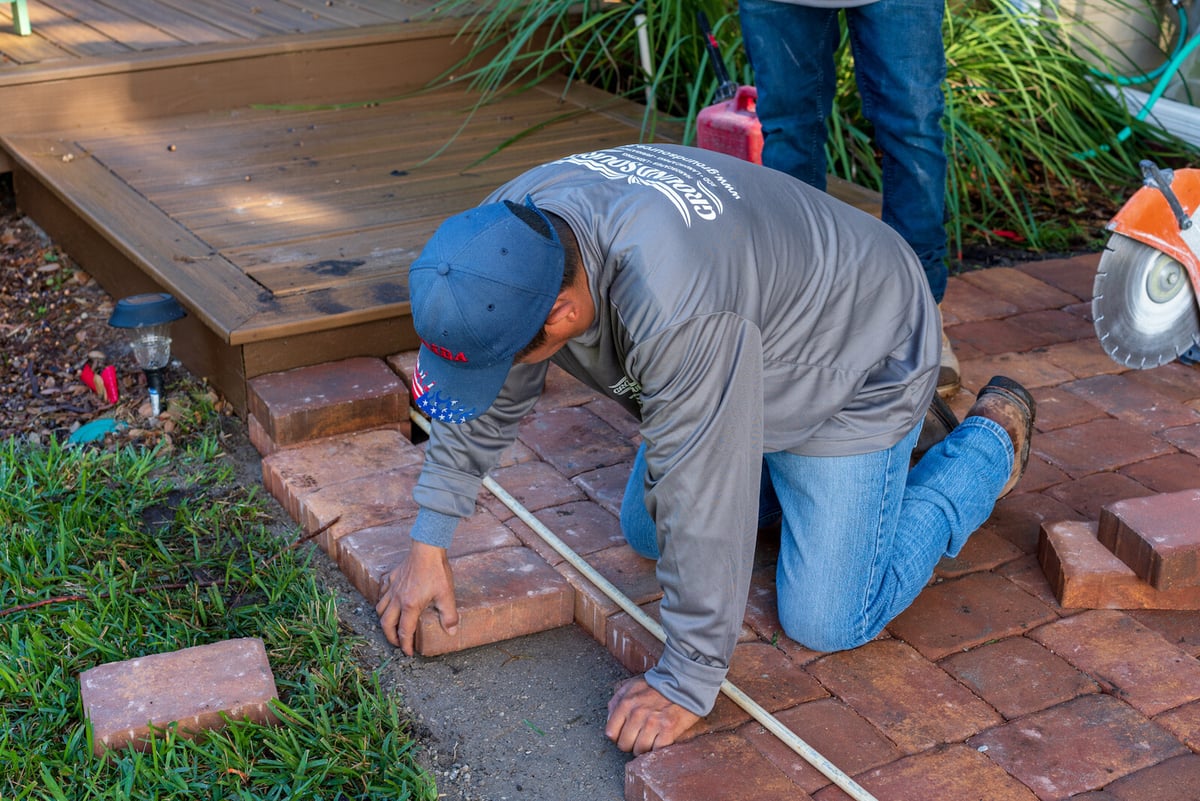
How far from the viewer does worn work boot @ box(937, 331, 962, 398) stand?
3.23 metres

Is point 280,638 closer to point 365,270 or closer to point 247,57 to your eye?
point 365,270

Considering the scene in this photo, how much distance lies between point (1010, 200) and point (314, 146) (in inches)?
97.4

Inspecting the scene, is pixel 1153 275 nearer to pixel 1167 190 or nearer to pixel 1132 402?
pixel 1167 190

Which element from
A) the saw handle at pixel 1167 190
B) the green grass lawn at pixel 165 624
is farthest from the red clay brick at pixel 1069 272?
the green grass lawn at pixel 165 624

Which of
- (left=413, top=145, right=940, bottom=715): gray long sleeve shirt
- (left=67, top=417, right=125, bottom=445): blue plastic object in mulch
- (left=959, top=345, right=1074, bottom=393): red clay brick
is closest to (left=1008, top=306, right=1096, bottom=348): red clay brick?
(left=959, top=345, right=1074, bottom=393): red clay brick

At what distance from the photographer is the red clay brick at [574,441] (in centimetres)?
305

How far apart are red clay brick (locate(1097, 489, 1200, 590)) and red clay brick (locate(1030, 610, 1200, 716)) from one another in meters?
0.12

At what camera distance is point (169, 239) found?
3.62 m

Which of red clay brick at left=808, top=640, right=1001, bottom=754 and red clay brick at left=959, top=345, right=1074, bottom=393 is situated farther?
red clay brick at left=959, top=345, right=1074, bottom=393

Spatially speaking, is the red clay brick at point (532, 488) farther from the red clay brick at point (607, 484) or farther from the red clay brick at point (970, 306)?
the red clay brick at point (970, 306)

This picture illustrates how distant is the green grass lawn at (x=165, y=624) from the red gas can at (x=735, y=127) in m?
1.62

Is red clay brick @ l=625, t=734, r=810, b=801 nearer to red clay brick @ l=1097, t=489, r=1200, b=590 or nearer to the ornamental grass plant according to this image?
red clay brick @ l=1097, t=489, r=1200, b=590

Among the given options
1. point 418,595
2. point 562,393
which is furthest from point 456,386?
point 562,393

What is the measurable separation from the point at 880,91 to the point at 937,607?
130cm
